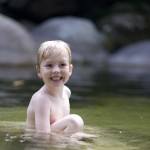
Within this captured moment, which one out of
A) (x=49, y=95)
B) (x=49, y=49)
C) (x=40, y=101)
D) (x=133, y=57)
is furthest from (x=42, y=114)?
(x=133, y=57)

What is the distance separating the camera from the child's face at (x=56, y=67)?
4930 mm

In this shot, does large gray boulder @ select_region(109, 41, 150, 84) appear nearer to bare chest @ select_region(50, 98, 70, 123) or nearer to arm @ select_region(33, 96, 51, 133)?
bare chest @ select_region(50, 98, 70, 123)

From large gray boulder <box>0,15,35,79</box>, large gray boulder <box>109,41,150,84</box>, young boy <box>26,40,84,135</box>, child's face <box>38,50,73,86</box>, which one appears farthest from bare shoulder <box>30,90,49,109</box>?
large gray boulder <box>109,41,150,84</box>

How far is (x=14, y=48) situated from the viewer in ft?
53.1

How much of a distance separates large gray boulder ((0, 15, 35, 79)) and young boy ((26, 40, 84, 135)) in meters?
9.81

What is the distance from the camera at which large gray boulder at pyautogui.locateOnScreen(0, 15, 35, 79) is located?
611 inches

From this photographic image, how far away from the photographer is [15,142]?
15.1 feet

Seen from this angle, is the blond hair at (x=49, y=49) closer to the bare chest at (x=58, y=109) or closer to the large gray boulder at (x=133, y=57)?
the bare chest at (x=58, y=109)

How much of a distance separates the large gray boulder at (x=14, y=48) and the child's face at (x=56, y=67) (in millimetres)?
9889

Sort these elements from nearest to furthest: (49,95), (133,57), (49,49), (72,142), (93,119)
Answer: (72,142)
(49,49)
(49,95)
(93,119)
(133,57)

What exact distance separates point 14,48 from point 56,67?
11341mm

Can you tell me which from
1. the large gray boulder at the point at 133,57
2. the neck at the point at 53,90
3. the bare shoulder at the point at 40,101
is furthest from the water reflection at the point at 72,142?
the large gray boulder at the point at 133,57

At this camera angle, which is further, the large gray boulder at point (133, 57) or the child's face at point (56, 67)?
the large gray boulder at point (133, 57)

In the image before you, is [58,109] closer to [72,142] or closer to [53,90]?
[53,90]
